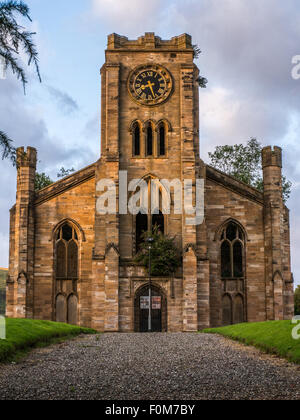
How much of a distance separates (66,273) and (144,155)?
9.98 metres

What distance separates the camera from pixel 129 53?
40125mm

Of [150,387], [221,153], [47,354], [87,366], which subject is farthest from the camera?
[221,153]

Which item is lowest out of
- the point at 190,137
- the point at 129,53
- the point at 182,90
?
the point at 190,137

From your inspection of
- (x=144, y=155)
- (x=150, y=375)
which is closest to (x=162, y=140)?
(x=144, y=155)

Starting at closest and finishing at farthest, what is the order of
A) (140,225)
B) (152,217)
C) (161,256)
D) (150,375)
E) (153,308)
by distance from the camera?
(150,375)
(161,256)
(153,308)
(140,225)
(152,217)

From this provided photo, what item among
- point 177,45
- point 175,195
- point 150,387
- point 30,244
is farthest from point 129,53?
point 150,387

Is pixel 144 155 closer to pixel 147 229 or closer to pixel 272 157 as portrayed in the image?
pixel 147 229

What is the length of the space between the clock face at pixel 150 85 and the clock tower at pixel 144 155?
0.24ft

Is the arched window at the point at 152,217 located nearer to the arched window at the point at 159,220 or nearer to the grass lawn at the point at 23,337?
the arched window at the point at 159,220

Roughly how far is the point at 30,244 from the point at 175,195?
10571 mm

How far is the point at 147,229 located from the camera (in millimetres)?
38062

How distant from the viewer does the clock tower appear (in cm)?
3600

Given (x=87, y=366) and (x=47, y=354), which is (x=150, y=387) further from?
(x=47, y=354)

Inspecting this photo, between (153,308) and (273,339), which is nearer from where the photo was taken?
(273,339)
